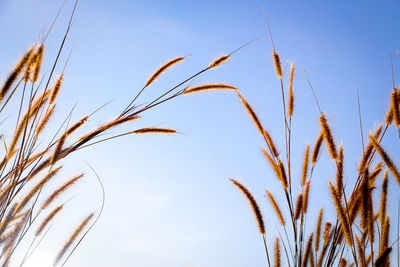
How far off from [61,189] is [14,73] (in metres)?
0.68

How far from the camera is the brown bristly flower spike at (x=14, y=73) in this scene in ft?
5.68

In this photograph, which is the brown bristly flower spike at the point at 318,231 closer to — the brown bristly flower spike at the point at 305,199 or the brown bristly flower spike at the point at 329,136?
the brown bristly flower spike at the point at 305,199

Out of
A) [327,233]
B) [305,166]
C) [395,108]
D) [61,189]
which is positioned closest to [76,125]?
[61,189]

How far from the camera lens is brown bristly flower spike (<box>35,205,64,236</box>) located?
1.99 meters

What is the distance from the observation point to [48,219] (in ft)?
6.66

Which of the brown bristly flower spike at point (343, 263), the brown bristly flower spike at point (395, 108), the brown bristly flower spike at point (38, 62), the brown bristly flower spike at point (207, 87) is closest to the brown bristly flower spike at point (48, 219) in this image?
the brown bristly flower spike at point (38, 62)

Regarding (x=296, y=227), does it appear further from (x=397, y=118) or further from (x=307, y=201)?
(x=397, y=118)

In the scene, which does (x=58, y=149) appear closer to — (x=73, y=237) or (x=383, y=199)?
(x=73, y=237)

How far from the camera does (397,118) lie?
2066 mm

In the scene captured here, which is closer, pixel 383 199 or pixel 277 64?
pixel 383 199

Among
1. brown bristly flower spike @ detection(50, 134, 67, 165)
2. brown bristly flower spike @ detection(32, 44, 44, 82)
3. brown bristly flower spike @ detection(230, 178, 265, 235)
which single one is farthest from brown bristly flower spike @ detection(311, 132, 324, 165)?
brown bristly flower spike @ detection(32, 44, 44, 82)

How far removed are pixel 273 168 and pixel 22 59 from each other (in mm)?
1712

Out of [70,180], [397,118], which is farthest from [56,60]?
[397,118]

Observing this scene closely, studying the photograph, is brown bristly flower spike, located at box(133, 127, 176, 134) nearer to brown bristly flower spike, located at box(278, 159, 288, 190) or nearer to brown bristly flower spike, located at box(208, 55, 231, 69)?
brown bristly flower spike, located at box(208, 55, 231, 69)
